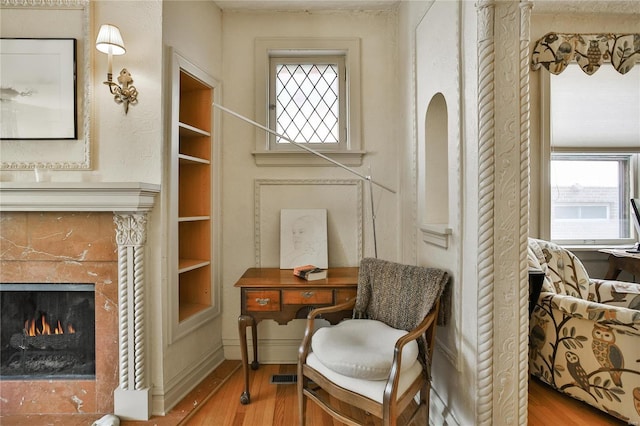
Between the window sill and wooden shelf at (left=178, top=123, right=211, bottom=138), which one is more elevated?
wooden shelf at (left=178, top=123, right=211, bottom=138)

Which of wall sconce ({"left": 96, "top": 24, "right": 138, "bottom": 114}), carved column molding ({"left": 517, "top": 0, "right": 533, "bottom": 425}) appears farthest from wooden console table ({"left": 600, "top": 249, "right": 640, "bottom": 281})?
wall sconce ({"left": 96, "top": 24, "right": 138, "bottom": 114})

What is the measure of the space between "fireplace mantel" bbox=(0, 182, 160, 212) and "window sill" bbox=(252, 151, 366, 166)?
3.04ft

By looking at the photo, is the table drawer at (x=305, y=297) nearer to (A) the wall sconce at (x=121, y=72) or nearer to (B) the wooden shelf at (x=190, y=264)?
(B) the wooden shelf at (x=190, y=264)

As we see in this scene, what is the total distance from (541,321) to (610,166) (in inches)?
80.6

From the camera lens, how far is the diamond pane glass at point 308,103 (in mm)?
2496

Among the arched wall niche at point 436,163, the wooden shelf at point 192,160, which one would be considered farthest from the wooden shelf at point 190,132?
the arched wall niche at point 436,163

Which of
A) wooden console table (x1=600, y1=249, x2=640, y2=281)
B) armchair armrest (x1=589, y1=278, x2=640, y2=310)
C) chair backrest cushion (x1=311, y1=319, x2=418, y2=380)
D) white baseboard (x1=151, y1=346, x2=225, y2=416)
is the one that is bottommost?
white baseboard (x1=151, y1=346, x2=225, y2=416)

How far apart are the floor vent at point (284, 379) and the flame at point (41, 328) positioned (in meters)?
1.30

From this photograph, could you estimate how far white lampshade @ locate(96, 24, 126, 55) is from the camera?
1.63 m

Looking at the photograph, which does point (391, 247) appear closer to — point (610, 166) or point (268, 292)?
point (268, 292)

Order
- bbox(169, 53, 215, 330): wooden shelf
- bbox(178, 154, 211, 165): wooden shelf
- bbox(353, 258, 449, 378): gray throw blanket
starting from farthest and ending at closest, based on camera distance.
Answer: bbox(169, 53, 215, 330): wooden shelf
bbox(178, 154, 211, 165): wooden shelf
bbox(353, 258, 449, 378): gray throw blanket

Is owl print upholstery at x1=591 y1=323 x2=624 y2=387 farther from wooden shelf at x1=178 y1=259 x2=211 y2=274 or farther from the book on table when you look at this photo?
wooden shelf at x1=178 y1=259 x2=211 y2=274

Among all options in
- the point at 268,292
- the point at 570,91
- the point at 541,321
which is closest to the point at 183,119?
the point at 268,292

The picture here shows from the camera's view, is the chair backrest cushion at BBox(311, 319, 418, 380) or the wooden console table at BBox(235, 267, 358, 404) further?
the wooden console table at BBox(235, 267, 358, 404)
